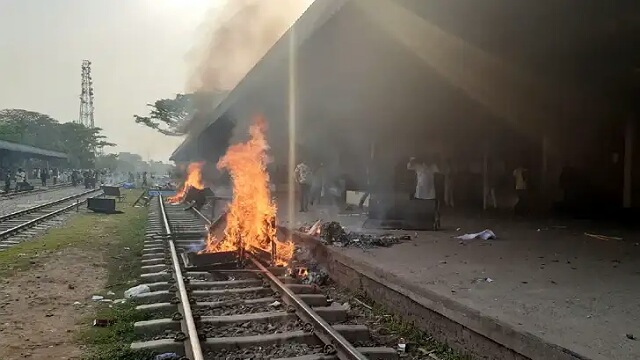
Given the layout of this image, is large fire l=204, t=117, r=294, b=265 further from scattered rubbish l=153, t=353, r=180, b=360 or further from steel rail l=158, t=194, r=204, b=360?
scattered rubbish l=153, t=353, r=180, b=360

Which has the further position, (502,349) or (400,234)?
(400,234)

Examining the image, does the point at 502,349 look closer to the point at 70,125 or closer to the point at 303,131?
the point at 303,131

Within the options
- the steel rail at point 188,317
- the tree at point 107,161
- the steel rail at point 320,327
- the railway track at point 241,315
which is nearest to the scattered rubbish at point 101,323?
the railway track at point 241,315

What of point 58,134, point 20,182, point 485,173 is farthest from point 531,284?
point 58,134

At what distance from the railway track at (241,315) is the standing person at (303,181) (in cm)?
687

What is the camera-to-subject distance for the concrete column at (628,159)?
1466cm

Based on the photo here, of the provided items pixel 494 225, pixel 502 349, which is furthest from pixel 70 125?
pixel 502 349

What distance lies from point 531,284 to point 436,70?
8.09 meters

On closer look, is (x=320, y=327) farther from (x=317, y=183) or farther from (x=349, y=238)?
(x=317, y=183)

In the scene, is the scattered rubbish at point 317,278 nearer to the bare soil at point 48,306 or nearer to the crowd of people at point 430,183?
the bare soil at point 48,306

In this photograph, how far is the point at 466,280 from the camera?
6.52 m

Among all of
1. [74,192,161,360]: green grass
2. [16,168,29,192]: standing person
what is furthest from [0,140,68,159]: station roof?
[74,192,161,360]: green grass

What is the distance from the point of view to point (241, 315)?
608 centimetres

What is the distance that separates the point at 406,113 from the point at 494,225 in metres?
6.54
